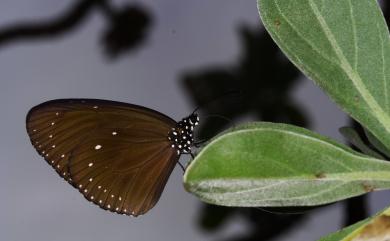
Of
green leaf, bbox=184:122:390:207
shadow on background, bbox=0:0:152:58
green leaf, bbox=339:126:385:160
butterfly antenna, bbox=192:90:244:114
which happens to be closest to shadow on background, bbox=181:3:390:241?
butterfly antenna, bbox=192:90:244:114

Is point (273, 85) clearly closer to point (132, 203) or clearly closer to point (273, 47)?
point (273, 47)

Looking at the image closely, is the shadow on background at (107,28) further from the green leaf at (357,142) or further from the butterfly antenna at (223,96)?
the green leaf at (357,142)

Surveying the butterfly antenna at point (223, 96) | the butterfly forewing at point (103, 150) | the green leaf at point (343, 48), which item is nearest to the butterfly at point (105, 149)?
the butterfly forewing at point (103, 150)

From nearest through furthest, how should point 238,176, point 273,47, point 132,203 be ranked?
point 238,176, point 132,203, point 273,47

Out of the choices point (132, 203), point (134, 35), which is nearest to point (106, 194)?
point (132, 203)

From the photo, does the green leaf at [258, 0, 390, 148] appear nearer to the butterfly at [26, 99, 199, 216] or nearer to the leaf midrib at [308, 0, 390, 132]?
the leaf midrib at [308, 0, 390, 132]

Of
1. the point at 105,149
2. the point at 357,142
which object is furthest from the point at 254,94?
the point at 357,142
